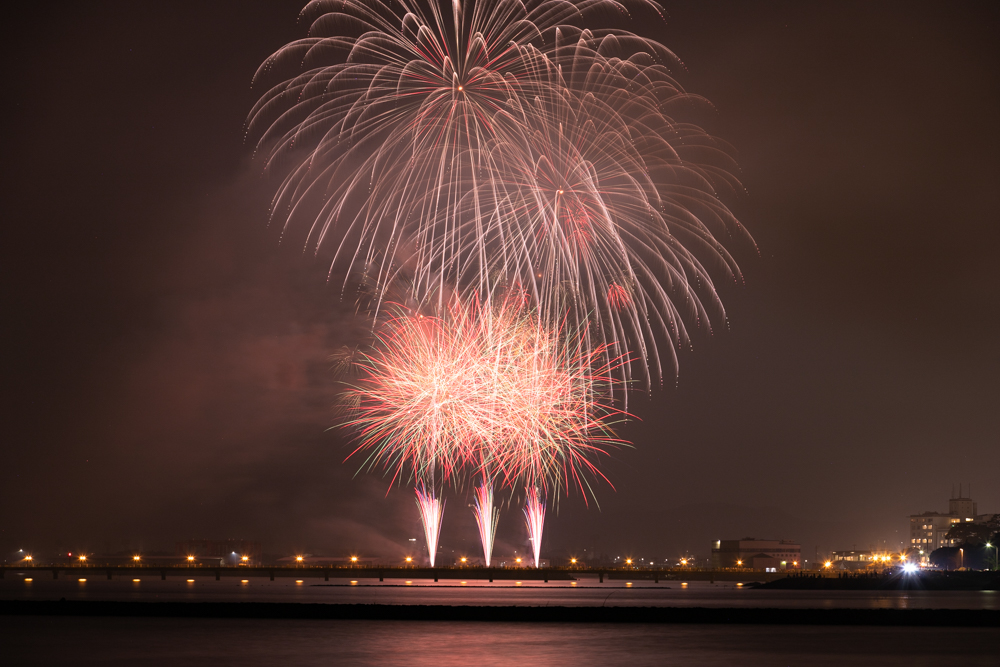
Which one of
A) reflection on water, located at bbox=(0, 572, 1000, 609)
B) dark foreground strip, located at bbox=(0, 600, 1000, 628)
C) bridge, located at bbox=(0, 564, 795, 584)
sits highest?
dark foreground strip, located at bbox=(0, 600, 1000, 628)

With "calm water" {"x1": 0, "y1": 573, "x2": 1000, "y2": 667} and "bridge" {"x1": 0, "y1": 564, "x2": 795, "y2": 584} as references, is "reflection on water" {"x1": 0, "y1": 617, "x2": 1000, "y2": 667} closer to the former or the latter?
"calm water" {"x1": 0, "y1": 573, "x2": 1000, "y2": 667}

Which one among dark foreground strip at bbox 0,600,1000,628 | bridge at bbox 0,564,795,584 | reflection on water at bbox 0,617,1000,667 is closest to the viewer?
reflection on water at bbox 0,617,1000,667

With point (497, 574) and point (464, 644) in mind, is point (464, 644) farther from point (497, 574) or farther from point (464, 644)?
point (497, 574)

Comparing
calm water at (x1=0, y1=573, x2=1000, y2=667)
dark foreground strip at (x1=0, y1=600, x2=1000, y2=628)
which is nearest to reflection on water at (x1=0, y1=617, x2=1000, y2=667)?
calm water at (x1=0, y1=573, x2=1000, y2=667)

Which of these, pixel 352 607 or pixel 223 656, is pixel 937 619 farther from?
pixel 223 656

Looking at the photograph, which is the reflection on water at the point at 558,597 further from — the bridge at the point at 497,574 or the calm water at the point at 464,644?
the bridge at the point at 497,574

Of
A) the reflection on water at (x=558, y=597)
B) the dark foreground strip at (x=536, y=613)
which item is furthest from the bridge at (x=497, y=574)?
the dark foreground strip at (x=536, y=613)
